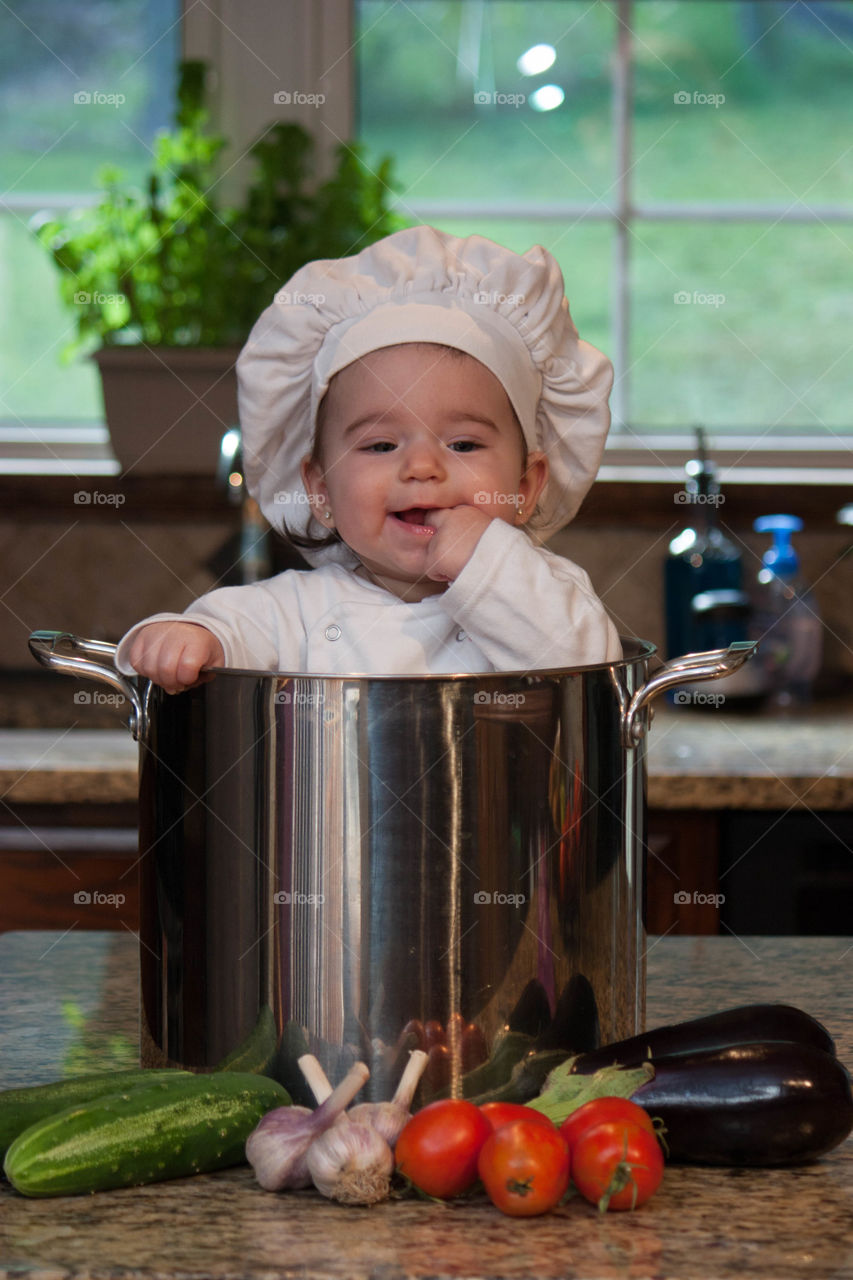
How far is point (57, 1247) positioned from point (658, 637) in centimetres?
185

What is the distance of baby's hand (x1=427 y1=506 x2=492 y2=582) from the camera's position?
0.92 meters

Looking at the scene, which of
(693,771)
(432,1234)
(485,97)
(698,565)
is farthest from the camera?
(485,97)

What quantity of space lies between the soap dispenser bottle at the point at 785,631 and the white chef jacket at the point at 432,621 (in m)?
1.24

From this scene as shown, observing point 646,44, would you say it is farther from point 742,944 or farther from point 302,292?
point 742,944

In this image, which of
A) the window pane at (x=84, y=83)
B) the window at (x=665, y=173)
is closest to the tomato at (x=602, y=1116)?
the window at (x=665, y=173)

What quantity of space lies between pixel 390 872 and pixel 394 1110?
11cm

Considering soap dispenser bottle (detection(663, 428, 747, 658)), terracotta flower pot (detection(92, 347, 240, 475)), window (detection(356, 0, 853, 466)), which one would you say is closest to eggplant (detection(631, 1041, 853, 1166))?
soap dispenser bottle (detection(663, 428, 747, 658))

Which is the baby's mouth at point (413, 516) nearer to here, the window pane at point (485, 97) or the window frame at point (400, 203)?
the window frame at point (400, 203)

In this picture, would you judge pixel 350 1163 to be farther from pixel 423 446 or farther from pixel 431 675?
pixel 423 446

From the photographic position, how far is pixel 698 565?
7.02 feet

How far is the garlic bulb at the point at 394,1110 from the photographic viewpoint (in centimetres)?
62

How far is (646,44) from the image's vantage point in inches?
93.2

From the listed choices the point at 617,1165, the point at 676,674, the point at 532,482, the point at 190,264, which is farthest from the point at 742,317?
the point at 617,1165

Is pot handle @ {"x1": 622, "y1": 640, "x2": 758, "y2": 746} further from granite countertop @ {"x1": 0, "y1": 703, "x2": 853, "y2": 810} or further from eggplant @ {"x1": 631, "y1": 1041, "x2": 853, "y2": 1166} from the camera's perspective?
granite countertop @ {"x1": 0, "y1": 703, "x2": 853, "y2": 810}
